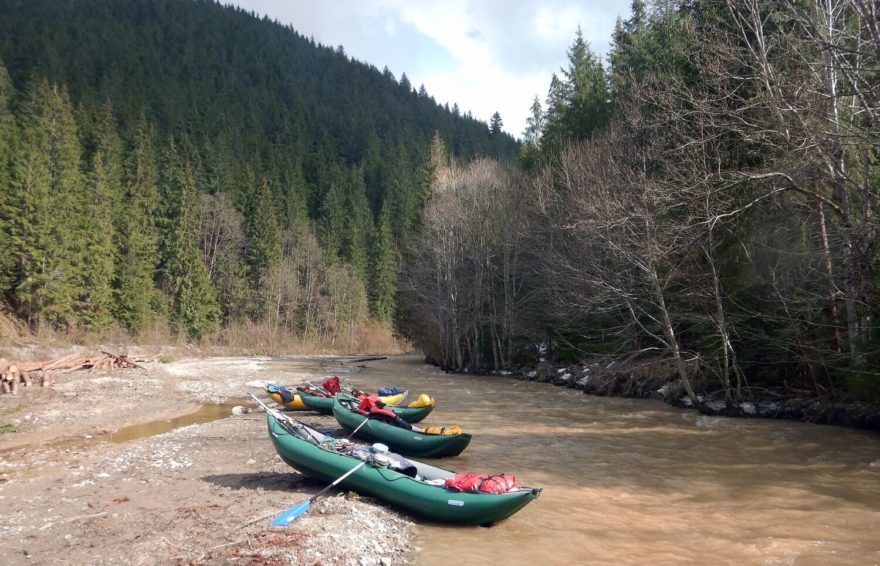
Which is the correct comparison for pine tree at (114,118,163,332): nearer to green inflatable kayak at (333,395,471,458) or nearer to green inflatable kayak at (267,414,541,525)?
green inflatable kayak at (333,395,471,458)

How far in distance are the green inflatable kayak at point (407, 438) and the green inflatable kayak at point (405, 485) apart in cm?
199

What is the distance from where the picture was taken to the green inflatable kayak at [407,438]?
1062cm

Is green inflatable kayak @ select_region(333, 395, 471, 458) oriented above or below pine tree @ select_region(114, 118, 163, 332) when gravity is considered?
below

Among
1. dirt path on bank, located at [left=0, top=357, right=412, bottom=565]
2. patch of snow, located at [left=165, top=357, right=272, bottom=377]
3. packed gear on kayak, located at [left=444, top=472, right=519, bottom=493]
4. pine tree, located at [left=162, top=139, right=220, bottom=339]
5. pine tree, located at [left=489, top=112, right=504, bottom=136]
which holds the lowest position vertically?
dirt path on bank, located at [left=0, top=357, right=412, bottom=565]

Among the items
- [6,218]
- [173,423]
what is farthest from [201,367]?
[173,423]

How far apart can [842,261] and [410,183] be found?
67.9 meters

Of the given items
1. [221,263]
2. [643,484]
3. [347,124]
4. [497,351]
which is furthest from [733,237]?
[347,124]

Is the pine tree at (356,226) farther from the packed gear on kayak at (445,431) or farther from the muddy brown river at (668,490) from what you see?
the packed gear on kayak at (445,431)

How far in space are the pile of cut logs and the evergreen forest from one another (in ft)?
30.5

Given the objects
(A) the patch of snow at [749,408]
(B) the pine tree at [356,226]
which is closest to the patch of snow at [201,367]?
(A) the patch of snow at [749,408]

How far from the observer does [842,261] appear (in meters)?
11.7

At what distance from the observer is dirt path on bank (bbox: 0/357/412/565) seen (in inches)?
253

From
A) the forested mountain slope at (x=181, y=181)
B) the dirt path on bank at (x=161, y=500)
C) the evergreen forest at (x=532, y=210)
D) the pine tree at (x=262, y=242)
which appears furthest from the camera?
the pine tree at (x=262, y=242)

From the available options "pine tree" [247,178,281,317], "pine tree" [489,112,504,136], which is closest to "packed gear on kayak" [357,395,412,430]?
"pine tree" [247,178,281,317]
